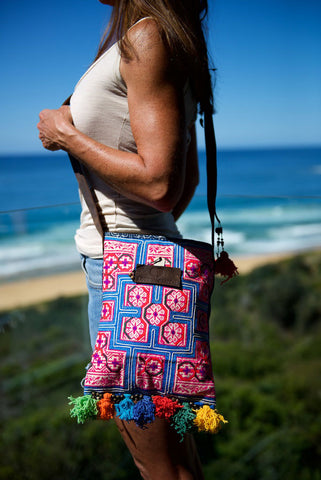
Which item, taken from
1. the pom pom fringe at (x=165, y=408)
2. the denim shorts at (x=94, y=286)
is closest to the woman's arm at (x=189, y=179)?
the denim shorts at (x=94, y=286)

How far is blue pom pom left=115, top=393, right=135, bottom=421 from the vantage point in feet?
2.66

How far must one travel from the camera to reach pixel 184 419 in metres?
0.81

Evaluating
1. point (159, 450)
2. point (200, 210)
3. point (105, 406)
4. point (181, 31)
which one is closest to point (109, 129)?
point (181, 31)

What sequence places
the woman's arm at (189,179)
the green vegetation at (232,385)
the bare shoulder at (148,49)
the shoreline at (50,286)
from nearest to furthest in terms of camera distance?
the bare shoulder at (148,49), the woman's arm at (189,179), the green vegetation at (232,385), the shoreline at (50,286)

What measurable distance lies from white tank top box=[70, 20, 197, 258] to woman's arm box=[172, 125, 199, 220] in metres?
0.20

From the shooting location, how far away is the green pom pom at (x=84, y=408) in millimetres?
807

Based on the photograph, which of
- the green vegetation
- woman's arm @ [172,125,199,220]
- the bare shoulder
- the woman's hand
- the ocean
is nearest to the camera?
the bare shoulder

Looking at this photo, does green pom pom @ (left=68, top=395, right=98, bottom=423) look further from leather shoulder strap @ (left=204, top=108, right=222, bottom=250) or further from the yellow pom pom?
leather shoulder strap @ (left=204, top=108, right=222, bottom=250)

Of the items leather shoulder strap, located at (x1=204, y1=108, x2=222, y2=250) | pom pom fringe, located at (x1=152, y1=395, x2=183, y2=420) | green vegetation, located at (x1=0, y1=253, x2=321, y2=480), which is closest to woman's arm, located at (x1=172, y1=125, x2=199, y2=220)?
leather shoulder strap, located at (x1=204, y1=108, x2=222, y2=250)

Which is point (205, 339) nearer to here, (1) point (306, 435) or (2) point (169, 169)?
(2) point (169, 169)

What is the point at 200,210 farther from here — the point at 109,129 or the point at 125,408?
the point at 125,408

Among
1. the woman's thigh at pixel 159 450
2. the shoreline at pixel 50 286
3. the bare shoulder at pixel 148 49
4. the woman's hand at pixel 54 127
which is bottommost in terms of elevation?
the shoreline at pixel 50 286

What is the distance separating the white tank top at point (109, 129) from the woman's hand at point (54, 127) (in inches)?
0.8

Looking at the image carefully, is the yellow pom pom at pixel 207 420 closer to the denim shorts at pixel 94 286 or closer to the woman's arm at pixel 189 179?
the denim shorts at pixel 94 286
